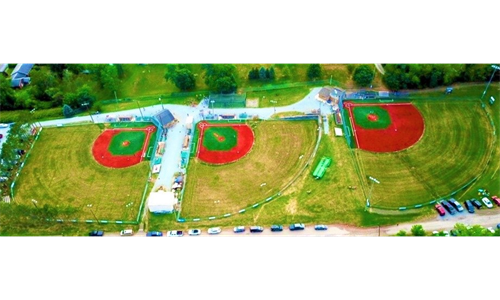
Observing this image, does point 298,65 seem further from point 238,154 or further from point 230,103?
point 238,154

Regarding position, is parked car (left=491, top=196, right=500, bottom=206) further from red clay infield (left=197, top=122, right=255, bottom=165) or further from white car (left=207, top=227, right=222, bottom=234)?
white car (left=207, top=227, right=222, bottom=234)

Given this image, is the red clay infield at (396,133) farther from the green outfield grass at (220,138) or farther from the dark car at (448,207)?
the green outfield grass at (220,138)

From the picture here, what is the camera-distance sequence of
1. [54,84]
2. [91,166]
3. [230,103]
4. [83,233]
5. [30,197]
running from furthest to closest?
1. [54,84]
2. [230,103]
3. [91,166]
4. [30,197]
5. [83,233]

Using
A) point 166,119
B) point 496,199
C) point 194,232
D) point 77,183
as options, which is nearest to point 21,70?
point 77,183

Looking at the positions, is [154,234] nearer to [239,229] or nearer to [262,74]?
[239,229]

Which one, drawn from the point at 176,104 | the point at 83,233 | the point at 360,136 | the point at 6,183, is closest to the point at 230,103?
the point at 176,104

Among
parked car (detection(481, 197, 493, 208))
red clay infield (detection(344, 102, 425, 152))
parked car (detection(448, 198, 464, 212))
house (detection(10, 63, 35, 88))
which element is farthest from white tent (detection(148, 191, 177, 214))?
house (detection(10, 63, 35, 88))
